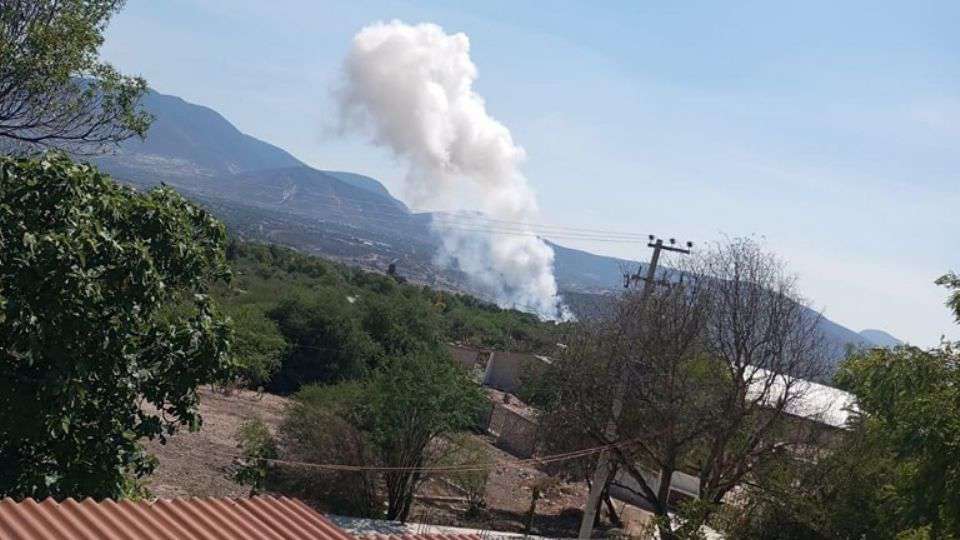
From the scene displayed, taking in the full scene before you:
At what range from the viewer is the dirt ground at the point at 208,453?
19.7m

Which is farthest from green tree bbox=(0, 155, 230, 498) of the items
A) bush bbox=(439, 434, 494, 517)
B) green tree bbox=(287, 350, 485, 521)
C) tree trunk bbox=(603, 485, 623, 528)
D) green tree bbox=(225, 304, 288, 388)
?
green tree bbox=(225, 304, 288, 388)

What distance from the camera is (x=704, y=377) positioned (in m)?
20.8

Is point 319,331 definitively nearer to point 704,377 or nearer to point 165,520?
point 704,377

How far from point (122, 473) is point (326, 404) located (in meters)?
15.1

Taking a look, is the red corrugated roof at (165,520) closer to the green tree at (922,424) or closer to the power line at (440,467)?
the green tree at (922,424)

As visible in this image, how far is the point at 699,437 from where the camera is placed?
1984cm

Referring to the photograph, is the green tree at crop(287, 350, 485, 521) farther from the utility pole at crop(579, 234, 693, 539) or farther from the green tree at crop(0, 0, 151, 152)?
the green tree at crop(0, 0, 151, 152)

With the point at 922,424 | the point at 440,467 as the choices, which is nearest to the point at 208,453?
the point at 440,467

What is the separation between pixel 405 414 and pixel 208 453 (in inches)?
227

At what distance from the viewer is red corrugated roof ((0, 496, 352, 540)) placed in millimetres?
4898

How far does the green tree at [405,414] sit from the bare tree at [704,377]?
111 inches

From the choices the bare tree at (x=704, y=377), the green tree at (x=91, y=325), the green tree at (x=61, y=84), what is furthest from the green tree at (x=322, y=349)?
the green tree at (x=91, y=325)

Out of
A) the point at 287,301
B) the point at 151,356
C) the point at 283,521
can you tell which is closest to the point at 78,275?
the point at 151,356

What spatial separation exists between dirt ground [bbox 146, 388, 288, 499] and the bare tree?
813cm
